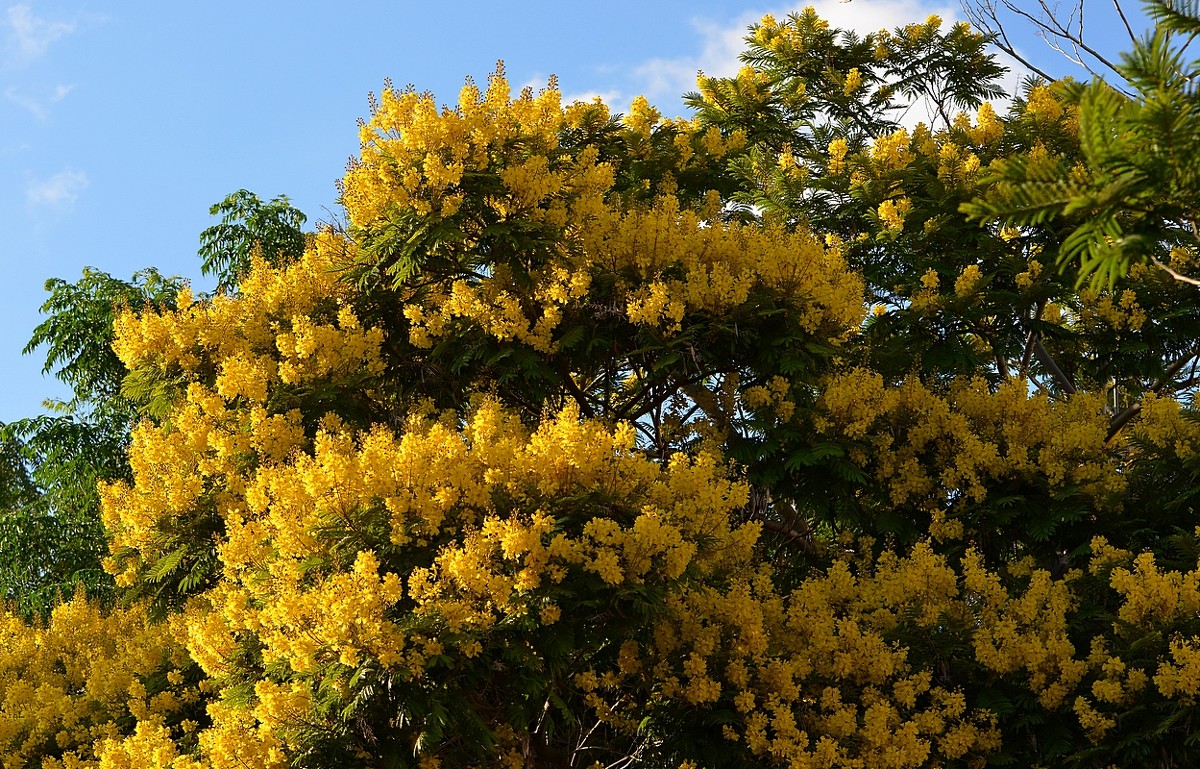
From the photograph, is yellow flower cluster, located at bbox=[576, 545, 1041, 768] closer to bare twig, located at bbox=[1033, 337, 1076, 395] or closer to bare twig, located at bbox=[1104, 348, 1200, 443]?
bare twig, located at bbox=[1104, 348, 1200, 443]

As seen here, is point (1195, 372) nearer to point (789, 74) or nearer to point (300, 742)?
point (789, 74)

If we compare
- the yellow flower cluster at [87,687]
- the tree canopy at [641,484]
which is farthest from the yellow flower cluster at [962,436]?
the yellow flower cluster at [87,687]

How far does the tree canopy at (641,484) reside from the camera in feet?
20.6

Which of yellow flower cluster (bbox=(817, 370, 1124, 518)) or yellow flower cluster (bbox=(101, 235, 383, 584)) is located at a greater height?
yellow flower cluster (bbox=(101, 235, 383, 584))

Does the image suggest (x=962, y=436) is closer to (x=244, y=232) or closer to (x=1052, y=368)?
(x=1052, y=368)

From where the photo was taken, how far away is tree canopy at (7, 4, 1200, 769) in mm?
6273

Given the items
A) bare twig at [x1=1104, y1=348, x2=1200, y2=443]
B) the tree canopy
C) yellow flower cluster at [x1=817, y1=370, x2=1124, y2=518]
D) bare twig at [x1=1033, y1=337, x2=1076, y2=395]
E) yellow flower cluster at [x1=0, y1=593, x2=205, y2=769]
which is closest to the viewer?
the tree canopy

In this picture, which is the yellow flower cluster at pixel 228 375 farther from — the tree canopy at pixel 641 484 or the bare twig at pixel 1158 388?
the bare twig at pixel 1158 388

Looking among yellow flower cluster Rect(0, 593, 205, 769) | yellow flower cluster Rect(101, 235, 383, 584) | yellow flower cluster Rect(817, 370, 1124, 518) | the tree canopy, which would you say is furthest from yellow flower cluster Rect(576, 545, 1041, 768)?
yellow flower cluster Rect(0, 593, 205, 769)

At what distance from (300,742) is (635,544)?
1932mm

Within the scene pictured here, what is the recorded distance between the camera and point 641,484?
6.77m

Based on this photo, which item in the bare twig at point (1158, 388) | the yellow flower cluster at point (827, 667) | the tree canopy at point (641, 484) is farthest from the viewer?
the bare twig at point (1158, 388)

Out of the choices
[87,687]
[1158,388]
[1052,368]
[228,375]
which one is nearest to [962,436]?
[1158,388]

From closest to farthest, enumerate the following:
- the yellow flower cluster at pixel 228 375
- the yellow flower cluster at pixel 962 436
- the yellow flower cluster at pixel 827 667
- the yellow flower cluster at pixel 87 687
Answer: the yellow flower cluster at pixel 827 667, the yellow flower cluster at pixel 228 375, the yellow flower cluster at pixel 962 436, the yellow flower cluster at pixel 87 687
